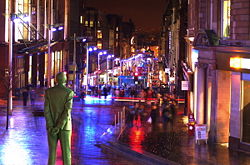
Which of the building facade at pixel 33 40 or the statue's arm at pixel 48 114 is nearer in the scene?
the statue's arm at pixel 48 114

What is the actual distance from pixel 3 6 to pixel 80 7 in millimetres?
50862

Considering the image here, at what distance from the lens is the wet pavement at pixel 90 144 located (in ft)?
63.2

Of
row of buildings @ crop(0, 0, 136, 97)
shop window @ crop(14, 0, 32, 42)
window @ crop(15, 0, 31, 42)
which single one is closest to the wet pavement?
row of buildings @ crop(0, 0, 136, 97)

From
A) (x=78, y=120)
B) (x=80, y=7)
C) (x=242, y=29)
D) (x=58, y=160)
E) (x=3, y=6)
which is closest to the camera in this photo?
(x=58, y=160)

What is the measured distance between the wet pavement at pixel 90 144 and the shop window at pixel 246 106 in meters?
0.92

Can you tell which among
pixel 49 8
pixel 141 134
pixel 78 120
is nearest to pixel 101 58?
pixel 49 8

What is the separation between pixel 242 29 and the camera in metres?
21.8

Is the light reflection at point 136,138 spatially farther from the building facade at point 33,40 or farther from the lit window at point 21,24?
the lit window at point 21,24

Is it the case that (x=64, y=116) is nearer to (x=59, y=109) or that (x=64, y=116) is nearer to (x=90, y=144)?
(x=59, y=109)

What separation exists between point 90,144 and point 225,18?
7954 millimetres

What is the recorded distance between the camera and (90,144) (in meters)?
24.3

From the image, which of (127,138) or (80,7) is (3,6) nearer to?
(127,138)

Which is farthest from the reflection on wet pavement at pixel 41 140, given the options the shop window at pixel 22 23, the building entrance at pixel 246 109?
the shop window at pixel 22 23

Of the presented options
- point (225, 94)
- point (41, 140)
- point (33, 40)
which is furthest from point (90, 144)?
point (33, 40)
